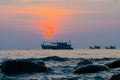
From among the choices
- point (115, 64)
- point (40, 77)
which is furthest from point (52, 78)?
point (115, 64)

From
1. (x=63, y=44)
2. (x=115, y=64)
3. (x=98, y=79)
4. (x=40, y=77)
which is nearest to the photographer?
(x=98, y=79)

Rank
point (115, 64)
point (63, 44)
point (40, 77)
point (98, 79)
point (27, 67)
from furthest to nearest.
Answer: point (63, 44), point (115, 64), point (27, 67), point (40, 77), point (98, 79)

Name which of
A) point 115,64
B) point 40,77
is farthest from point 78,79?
point 115,64

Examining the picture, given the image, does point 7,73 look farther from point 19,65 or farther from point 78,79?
point 78,79

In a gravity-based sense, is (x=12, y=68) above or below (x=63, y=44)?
below

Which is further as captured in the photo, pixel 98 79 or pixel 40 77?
pixel 40 77

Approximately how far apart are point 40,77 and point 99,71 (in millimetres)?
4638

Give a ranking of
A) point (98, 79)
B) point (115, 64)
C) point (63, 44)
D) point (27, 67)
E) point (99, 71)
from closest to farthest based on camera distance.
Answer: point (98, 79), point (99, 71), point (27, 67), point (115, 64), point (63, 44)

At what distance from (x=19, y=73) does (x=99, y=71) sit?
588 cm

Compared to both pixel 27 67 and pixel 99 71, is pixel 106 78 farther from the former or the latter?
pixel 27 67

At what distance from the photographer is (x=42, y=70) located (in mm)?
30938

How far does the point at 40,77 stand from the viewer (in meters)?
26.3

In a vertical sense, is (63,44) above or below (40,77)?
above

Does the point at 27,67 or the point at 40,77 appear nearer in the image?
the point at 40,77
